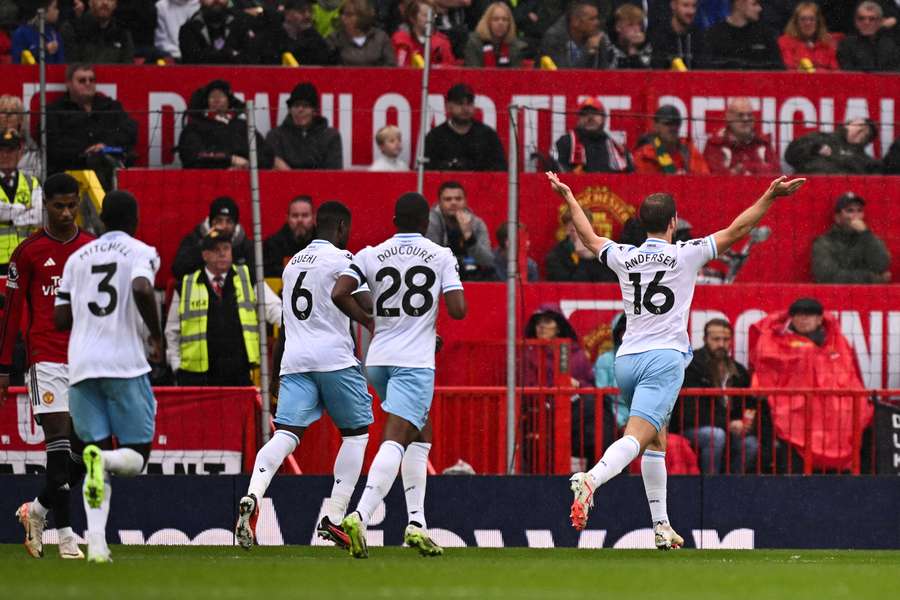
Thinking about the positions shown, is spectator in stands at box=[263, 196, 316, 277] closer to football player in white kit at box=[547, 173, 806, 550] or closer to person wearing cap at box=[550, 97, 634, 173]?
person wearing cap at box=[550, 97, 634, 173]

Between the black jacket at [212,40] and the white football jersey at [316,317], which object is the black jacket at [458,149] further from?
the white football jersey at [316,317]

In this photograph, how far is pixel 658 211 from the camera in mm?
10766

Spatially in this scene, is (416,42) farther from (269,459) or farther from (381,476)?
(381,476)

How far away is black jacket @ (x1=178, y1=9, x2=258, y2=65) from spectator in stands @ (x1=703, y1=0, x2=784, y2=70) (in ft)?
17.8

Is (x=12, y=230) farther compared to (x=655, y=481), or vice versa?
(x=12, y=230)

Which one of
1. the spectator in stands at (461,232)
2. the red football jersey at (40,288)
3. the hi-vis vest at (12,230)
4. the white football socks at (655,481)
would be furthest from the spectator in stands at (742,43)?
the red football jersey at (40,288)

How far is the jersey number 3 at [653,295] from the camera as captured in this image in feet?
35.2

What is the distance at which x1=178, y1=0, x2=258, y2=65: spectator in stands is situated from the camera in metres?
18.1

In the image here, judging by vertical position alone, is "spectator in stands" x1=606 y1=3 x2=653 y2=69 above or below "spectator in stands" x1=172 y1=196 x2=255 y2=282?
above

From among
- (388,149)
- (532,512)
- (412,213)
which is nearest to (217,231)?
(388,149)

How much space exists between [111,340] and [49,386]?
Result: 1.57 m

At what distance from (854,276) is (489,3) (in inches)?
218

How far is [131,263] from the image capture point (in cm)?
907

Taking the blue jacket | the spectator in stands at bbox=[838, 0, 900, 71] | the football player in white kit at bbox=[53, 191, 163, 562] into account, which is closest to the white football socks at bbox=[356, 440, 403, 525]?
Result: the football player in white kit at bbox=[53, 191, 163, 562]
